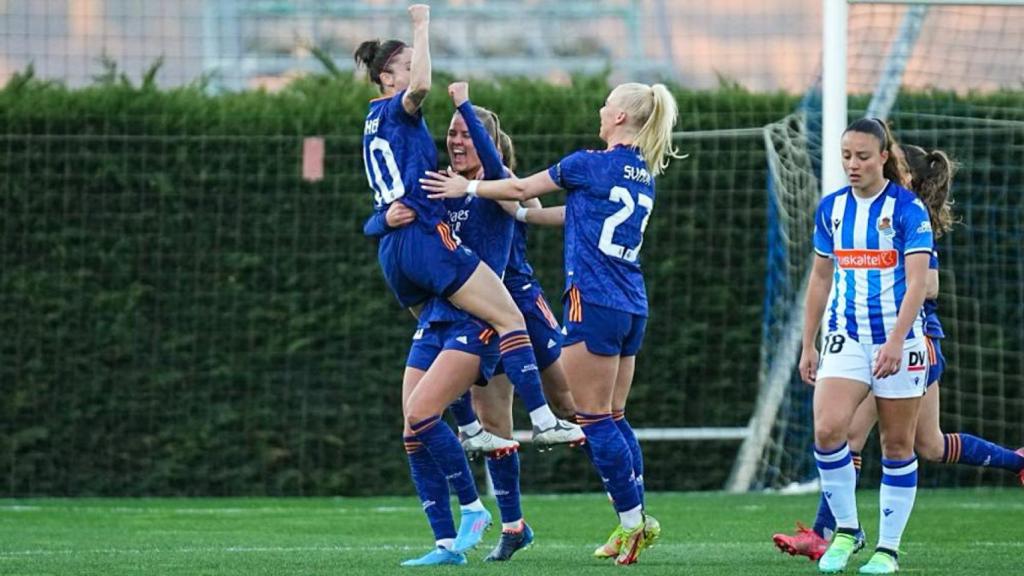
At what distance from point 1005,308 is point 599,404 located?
22.1 ft

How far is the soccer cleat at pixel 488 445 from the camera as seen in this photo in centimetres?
750

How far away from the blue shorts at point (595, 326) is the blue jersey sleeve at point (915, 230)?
1.17m

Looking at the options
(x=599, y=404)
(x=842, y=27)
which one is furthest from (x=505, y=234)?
(x=842, y=27)

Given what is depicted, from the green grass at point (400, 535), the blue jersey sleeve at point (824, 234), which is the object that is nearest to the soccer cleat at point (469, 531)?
the green grass at point (400, 535)

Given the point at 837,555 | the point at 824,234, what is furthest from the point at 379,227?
the point at 837,555

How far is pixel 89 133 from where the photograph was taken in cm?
1249

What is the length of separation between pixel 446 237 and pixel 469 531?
1.23 meters

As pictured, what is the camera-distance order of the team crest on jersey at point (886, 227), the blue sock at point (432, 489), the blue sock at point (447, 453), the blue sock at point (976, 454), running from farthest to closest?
the blue sock at point (976, 454) → the blue sock at point (432, 489) → the blue sock at point (447, 453) → the team crest on jersey at point (886, 227)

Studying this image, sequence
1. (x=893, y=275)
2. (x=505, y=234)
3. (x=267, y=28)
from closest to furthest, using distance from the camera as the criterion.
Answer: (x=893, y=275) < (x=505, y=234) < (x=267, y=28)

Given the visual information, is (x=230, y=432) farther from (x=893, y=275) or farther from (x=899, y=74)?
(x=893, y=275)

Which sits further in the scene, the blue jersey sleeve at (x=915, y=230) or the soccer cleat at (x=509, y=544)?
the soccer cleat at (x=509, y=544)

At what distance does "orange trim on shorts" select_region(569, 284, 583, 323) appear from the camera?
715cm

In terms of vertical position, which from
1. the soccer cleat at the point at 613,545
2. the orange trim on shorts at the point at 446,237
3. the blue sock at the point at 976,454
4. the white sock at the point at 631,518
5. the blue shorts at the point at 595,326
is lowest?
the soccer cleat at the point at 613,545

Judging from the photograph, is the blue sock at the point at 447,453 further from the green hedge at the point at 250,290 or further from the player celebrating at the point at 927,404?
the green hedge at the point at 250,290
